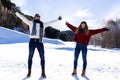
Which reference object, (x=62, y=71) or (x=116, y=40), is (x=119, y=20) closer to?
(x=116, y=40)

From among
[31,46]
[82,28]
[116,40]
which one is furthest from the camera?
[116,40]

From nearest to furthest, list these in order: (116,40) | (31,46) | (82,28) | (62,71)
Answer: (31,46)
(82,28)
(62,71)
(116,40)

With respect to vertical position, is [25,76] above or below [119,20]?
below

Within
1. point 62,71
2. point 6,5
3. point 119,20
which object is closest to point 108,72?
point 62,71

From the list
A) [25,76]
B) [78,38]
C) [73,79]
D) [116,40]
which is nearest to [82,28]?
[78,38]

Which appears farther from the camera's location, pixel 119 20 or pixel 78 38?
pixel 119 20

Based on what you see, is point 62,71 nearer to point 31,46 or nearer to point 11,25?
point 31,46

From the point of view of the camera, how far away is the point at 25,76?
10664 mm

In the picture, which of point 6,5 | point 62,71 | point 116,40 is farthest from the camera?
point 6,5

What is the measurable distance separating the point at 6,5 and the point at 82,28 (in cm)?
4488

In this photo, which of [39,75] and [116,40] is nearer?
[39,75]

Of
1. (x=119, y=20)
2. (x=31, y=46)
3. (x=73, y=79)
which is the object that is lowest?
(x=73, y=79)

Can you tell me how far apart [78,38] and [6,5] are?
147ft

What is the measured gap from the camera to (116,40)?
4850cm
